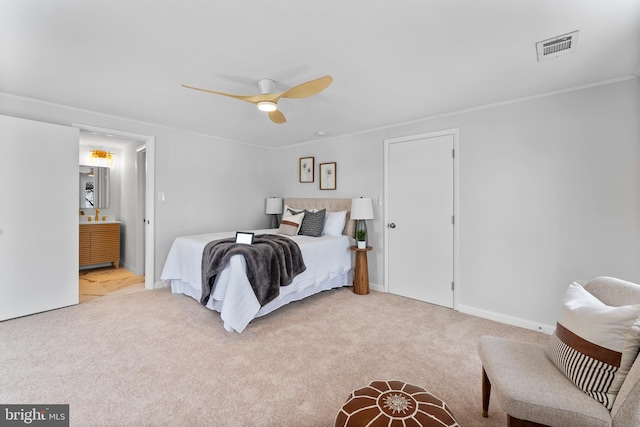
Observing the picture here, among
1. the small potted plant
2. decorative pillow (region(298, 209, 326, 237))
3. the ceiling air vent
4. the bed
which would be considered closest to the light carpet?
the bed

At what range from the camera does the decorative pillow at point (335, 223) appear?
4.28m

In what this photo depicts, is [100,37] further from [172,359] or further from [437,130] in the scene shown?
[437,130]

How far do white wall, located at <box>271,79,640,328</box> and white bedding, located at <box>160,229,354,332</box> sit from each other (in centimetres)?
159

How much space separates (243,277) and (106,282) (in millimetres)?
3121

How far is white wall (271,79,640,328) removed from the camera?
2469mm

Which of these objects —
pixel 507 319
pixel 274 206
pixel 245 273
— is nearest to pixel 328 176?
pixel 274 206

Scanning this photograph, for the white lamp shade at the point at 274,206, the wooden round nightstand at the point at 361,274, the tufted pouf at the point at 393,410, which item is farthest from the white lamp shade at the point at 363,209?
the tufted pouf at the point at 393,410

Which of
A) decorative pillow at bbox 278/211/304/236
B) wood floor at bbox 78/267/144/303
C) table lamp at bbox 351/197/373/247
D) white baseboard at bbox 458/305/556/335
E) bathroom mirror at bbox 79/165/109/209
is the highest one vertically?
bathroom mirror at bbox 79/165/109/209

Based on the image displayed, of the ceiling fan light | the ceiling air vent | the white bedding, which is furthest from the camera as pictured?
the white bedding

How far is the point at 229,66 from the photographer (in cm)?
225

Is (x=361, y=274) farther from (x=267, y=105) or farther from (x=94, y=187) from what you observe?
(x=94, y=187)

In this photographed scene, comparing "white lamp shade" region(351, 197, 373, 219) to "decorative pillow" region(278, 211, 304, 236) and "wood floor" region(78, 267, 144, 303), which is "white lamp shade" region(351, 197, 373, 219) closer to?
"decorative pillow" region(278, 211, 304, 236)

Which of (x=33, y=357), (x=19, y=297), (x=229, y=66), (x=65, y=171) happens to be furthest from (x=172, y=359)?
(x=65, y=171)

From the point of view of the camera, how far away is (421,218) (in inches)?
145
